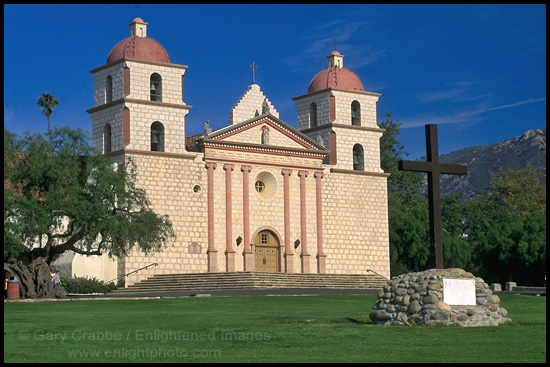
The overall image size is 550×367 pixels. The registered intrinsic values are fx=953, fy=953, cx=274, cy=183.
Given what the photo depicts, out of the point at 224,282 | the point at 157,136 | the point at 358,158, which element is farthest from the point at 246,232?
the point at 358,158

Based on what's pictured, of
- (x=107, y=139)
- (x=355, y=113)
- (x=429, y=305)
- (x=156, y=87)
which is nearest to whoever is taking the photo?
(x=429, y=305)

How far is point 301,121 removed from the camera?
2448 inches

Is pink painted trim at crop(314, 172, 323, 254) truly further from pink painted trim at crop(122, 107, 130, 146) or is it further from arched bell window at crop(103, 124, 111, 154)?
arched bell window at crop(103, 124, 111, 154)

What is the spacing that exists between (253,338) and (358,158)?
144 feet

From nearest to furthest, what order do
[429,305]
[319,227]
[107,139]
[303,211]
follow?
[429,305] → [107,139] → [303,211] → [319,227]

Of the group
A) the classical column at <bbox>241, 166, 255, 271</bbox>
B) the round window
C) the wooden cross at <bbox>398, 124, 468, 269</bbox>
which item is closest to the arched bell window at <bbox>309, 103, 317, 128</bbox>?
the round window

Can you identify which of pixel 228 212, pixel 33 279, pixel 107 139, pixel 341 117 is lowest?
pixel 33 279

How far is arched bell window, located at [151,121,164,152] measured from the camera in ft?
174

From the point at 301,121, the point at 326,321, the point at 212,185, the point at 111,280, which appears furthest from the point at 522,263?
the point at 326,321

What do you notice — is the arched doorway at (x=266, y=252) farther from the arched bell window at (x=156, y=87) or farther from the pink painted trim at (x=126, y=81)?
the pink painted trim at (x=126, y=81)

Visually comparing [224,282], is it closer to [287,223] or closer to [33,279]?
[287,223]

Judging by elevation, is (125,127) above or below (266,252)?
above

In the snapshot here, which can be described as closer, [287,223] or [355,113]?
[287,223]

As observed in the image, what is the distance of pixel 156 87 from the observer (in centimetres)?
5362
